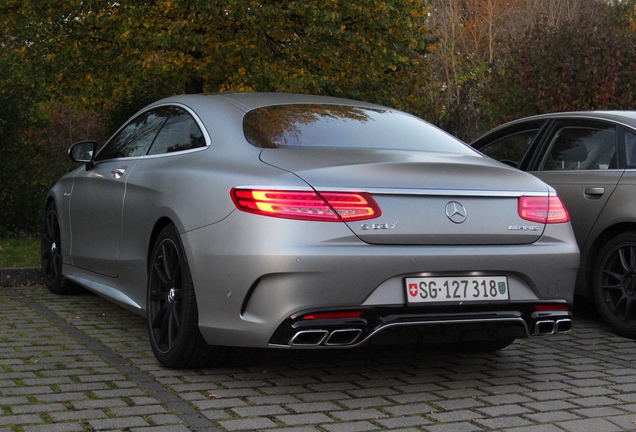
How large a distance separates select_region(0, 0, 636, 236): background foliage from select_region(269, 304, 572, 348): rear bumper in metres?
8.22

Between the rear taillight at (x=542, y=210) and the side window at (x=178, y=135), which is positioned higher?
Result: the side window at (x=178, y=135)

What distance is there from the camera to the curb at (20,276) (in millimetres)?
8914

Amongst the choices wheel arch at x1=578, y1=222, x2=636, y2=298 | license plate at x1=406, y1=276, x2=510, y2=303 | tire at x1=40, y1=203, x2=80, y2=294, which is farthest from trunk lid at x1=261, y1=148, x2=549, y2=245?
tire at x1=40, y1=203, x2=80, y2=294

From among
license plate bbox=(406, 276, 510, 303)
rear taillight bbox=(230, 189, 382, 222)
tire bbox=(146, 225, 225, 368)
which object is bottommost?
tire bbox=(146, 225, 225, 368)

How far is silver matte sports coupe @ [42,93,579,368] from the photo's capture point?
187 inches

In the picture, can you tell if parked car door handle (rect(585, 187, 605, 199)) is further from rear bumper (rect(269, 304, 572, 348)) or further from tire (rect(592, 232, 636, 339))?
rear bumper (rect(269, 304, 572, 348))

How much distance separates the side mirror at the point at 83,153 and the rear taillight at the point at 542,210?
11.9ft

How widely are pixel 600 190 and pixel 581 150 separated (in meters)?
0.54

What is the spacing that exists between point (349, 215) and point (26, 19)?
1026 cm

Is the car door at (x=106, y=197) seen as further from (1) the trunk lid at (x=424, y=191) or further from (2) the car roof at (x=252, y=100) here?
(1) the trunk lid at (x=424, y=191)

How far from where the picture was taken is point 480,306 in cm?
500

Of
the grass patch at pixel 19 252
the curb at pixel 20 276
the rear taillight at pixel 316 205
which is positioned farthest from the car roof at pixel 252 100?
the grass patch at pixel 19 252

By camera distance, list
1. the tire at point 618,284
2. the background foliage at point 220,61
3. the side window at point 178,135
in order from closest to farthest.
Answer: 1. the side window at point 178,135
2. the tire at point 618,284
3. the background foliage at point 220,61

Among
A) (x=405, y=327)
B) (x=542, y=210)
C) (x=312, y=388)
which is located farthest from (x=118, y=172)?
(x=542, y=210)
